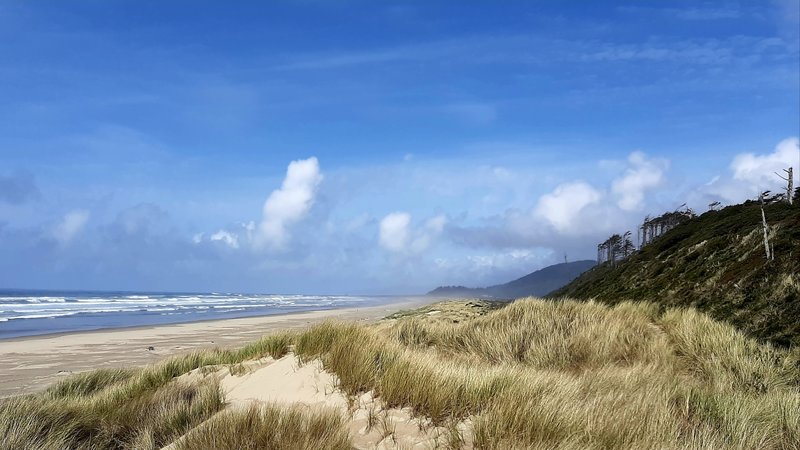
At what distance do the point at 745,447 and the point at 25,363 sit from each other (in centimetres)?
1879

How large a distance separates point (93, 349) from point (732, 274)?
24.0m

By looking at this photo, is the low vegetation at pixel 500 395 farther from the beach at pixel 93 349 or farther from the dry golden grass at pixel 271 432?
the beach at pixel 93 349

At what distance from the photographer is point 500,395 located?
189 inches

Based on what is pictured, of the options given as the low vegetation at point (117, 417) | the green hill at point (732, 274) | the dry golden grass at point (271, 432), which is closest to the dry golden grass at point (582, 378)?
the dry golden grass at point (271, 432)

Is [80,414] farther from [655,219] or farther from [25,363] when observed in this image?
[655,219]

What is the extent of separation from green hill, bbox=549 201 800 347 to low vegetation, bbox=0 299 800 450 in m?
5.77

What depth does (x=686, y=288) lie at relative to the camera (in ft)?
74.8

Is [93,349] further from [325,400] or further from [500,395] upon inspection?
[500,395]

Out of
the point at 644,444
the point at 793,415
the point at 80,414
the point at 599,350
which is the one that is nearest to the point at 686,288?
the point at 599,350

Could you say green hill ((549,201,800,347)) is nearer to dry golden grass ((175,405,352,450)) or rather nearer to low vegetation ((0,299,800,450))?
low vegetation ((0,299,800,450))

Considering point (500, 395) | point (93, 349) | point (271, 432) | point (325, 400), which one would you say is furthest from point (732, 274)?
point (93, 349)

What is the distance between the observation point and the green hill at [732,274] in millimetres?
15398

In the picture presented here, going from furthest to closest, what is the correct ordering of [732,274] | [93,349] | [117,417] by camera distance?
1. [732,274]
2. [93,349]
3. [117,417]

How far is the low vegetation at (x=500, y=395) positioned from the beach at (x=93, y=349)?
320 cm
